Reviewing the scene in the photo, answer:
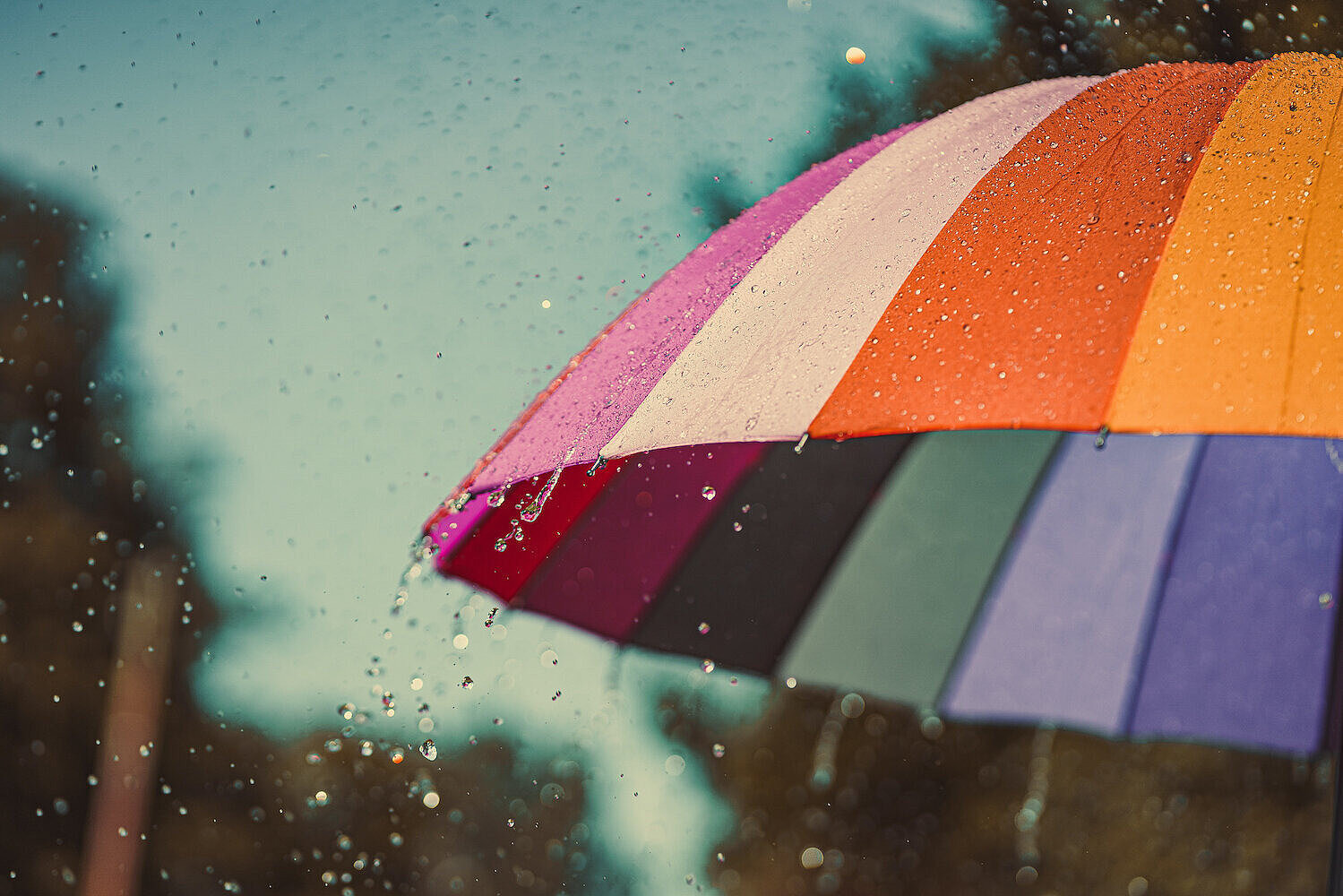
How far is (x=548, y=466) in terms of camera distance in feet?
3.61

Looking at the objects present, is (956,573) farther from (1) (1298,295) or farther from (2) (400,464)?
(2) (400,464)

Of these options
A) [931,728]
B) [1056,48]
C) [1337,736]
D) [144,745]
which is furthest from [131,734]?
[1337,736]

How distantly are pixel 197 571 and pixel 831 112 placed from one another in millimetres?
11625

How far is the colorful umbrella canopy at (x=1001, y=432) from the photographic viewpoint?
33.1 inches

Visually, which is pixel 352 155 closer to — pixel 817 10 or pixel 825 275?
pixel 817 10

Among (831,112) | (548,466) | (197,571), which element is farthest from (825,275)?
(197,571)

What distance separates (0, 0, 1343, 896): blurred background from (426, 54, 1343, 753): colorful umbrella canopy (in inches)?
259

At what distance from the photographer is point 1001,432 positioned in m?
1.32

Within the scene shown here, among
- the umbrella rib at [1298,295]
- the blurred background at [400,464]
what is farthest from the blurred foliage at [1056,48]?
the umbrella rib at [1298,295]

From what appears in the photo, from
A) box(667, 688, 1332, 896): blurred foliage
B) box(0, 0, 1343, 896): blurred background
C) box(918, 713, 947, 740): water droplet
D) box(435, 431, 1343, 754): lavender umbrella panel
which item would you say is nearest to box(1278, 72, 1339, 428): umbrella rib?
box(435, 431, 1343, 754): lavender umbrella panel

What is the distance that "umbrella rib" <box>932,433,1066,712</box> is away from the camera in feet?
4.08

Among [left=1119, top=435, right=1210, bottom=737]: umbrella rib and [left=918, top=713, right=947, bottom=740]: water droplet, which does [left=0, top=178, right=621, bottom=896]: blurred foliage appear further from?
[left=1119, top=435, right=1210, bottom=737]: umbrella rib

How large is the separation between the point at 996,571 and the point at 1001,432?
0.20 metres

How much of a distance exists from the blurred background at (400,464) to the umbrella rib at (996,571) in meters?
6.58
